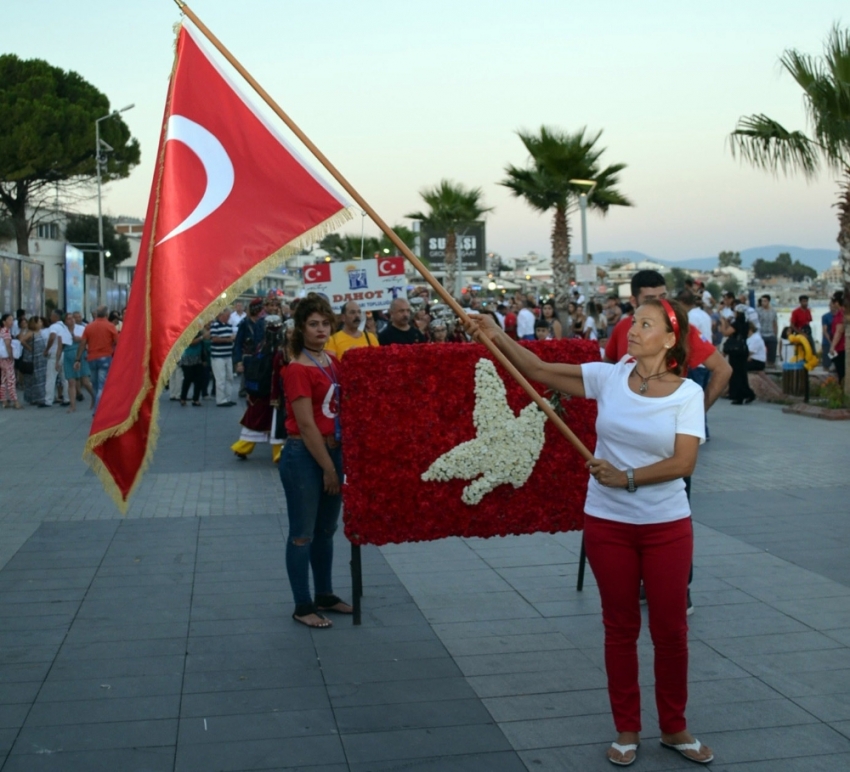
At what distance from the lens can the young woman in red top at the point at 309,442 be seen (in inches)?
235

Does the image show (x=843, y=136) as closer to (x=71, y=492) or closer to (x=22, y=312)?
(x=71, y=492)

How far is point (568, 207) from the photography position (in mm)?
36469

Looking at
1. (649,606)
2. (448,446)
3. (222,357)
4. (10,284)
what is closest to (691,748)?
(649,606)

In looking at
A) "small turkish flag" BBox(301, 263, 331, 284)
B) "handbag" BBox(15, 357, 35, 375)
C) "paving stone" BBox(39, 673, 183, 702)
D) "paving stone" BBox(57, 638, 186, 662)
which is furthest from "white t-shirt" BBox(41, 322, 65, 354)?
"paving stone" BBox(39, 673, 183, 702)

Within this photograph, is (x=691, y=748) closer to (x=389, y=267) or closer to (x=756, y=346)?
(x=389, y=267)

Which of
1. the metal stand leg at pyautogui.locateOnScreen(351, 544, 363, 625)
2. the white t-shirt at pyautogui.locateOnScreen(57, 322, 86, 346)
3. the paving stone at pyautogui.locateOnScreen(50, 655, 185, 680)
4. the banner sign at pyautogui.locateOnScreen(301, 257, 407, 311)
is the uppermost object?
the banner sign at pyautogui.locateOnScreen(301, 257, 407, 311)

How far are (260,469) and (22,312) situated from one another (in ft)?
44.0

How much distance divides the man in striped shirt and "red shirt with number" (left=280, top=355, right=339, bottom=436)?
1273 cm

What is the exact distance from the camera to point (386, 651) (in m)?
5.71

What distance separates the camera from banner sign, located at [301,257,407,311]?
14.5m

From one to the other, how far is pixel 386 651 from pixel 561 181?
30.6m

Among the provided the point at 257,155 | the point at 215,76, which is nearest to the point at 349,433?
the point at 257,155

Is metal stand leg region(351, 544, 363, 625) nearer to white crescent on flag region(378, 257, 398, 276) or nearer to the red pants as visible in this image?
the red pants

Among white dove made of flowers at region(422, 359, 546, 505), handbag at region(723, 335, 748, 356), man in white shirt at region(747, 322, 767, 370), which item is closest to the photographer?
white dove made of flowers at region(422, 359, 546, 505)
